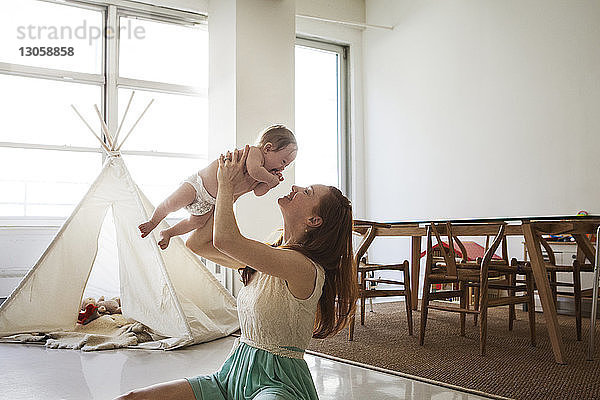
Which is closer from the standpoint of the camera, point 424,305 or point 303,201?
point 303,201

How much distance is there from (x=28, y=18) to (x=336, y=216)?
4.78m

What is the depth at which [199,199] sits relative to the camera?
2.18 meters

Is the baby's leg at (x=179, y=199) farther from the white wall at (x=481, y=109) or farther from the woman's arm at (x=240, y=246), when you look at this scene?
the white wall at (x=481, y=109)

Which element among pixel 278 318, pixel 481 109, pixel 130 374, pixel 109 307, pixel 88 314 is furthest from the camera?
pixel 481 109

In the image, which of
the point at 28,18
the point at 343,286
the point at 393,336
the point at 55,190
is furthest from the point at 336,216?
the point at 28,18

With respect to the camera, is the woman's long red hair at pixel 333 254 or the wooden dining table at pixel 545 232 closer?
the woman's long red hair at pixel 333 254

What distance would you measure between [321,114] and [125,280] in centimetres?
372

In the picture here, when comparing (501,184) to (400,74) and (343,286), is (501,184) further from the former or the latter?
(343,286)

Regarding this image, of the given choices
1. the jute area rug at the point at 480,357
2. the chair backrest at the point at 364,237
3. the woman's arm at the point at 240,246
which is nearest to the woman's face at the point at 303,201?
the woman's arm at the point at 240,246

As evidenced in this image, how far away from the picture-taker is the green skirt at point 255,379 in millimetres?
1630

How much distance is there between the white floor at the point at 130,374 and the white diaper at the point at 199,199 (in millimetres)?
1095

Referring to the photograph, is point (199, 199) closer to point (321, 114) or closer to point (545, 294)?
point (545, 294)

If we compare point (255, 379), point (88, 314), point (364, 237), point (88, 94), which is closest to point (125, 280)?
point (88, 314)

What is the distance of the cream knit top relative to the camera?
1.66 meters
